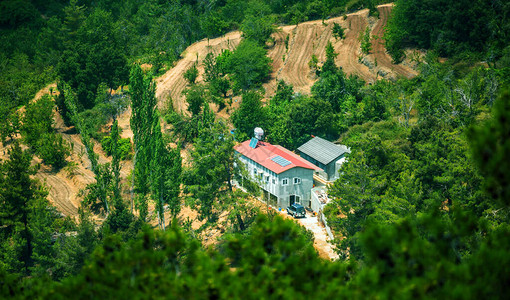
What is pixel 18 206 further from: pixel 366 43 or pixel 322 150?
pixel 366 43

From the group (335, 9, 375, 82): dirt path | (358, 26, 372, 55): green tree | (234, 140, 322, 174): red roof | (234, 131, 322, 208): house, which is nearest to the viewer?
(234, 131, 322, 208): house

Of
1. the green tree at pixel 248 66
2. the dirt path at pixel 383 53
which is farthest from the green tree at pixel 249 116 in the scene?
the dirt path at pixel 383 53

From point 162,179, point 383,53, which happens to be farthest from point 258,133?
point 383,53

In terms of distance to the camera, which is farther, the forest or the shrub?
the shrub

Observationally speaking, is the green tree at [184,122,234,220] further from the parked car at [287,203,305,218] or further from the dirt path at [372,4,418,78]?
the dirt path at [372,4,418,78]

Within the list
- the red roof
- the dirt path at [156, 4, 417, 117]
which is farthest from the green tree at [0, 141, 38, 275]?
the dirt path at [156, 4, 417, 117]
